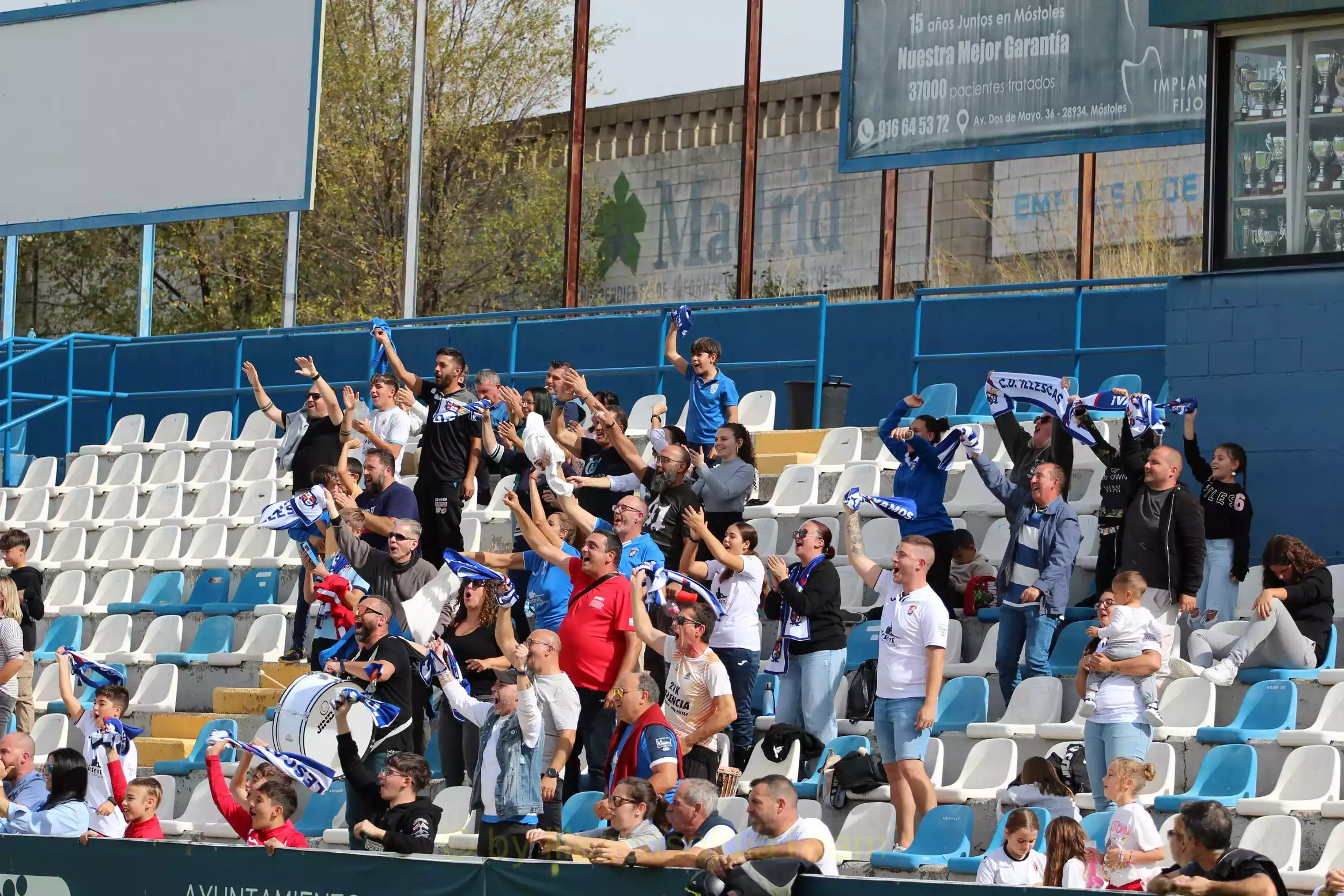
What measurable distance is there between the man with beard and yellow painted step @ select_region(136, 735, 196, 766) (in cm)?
213

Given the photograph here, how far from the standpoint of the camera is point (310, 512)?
42.3 feet

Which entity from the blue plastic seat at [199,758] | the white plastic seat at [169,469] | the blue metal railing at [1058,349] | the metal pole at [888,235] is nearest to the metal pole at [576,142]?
the metal pole at [888,235]

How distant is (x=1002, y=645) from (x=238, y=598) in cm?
673

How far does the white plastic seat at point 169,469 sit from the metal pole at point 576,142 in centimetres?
400

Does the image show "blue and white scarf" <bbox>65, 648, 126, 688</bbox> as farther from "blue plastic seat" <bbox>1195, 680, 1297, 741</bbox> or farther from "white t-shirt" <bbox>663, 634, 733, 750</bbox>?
"blue plastic seat" <bbox>1195, 680, 1297, 741</bbox>

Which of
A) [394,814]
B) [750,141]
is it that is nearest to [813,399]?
[750,141]

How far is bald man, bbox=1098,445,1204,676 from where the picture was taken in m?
11.2

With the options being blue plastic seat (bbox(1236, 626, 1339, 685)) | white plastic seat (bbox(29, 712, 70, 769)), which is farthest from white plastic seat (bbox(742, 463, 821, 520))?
white plastic seat (bbox(29, 712, 70, 769))

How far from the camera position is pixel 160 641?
620 inches

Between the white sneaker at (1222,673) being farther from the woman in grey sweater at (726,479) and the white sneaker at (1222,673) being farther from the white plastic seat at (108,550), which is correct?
the white plastic seat at (108,550)

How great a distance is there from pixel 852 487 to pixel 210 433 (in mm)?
7551

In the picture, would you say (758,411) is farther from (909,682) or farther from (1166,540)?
(909,682)

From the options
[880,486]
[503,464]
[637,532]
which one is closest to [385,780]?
[637,532]

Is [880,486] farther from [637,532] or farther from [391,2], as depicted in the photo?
[391,2]
